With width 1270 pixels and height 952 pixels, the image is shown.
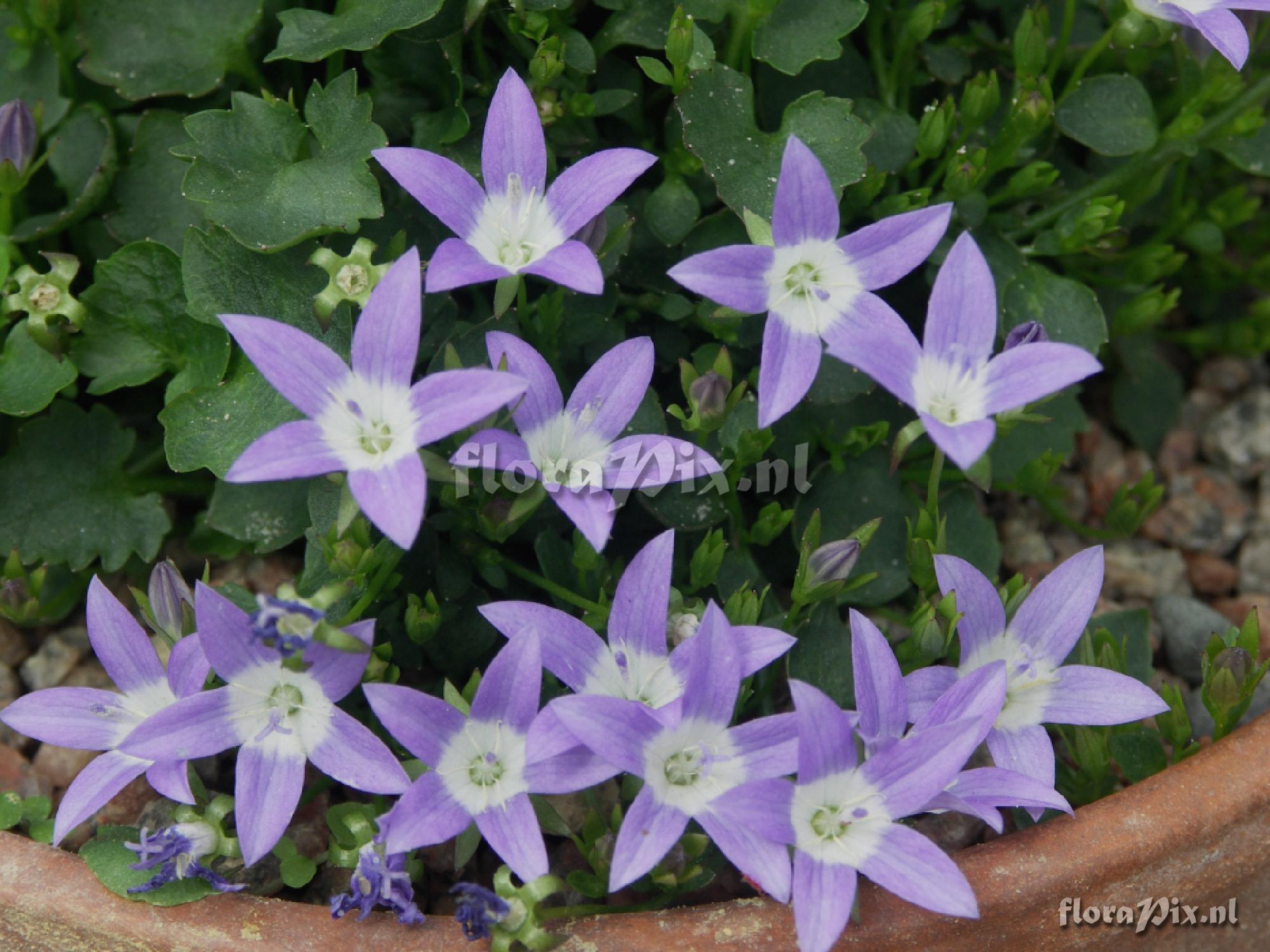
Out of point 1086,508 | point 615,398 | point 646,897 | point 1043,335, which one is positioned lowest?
point 646,897

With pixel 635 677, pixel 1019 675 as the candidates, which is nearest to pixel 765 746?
pixel 635 677

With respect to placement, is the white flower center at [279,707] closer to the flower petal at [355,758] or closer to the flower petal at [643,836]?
the flower petal at [355,758]

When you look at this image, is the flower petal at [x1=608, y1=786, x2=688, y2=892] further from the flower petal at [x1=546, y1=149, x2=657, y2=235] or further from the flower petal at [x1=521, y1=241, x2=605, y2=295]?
the flower petal at [x1=546, y1=149, x2=657, y2=235]

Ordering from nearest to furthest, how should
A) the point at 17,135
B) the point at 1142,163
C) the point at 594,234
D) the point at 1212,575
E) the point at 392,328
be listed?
the point at 392,328
the point at 594,234
the point at 17,135
the point at 1142,163
the point at 1212,575

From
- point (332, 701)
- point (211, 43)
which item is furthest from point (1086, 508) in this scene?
point (211, 43)

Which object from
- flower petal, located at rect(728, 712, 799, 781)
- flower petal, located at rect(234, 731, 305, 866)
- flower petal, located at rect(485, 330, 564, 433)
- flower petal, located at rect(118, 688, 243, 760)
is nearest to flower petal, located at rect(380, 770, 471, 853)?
flower petal, located at rect(234, 731, 305, 866)

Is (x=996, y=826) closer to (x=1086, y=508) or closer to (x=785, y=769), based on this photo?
(x=785, y=769)

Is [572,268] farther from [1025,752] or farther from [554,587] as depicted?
[1025,752]
